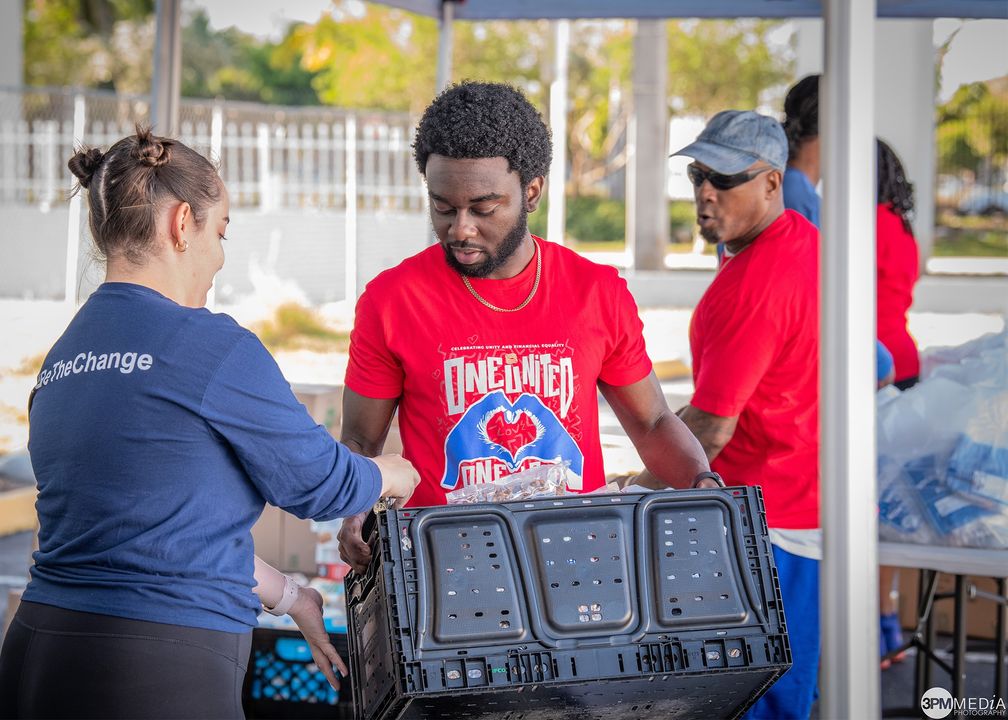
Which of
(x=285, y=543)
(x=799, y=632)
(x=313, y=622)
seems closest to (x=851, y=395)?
(x=313, y=622)

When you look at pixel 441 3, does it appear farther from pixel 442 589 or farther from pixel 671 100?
pixel 671 100

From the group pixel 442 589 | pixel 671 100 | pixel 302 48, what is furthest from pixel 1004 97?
pixel 442 589

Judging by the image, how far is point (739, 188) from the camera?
2.81 m

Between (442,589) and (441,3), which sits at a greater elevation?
(441,3)

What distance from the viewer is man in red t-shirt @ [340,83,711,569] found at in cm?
215

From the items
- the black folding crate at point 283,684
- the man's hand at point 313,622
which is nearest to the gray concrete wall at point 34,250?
the black folding crate at point 283,684

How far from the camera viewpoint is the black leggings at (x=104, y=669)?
160 centimetres

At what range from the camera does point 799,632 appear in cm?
274

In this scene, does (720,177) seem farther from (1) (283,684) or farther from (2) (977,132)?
(2) (977,132)

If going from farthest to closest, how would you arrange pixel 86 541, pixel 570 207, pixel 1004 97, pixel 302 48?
pixel 570 207 < pixel 302 48 < pixel 1004 97 < pixel 86 541

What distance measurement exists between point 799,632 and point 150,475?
1.73m

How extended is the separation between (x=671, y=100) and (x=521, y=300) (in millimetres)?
18555

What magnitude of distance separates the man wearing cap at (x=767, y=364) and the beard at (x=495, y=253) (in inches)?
28.6

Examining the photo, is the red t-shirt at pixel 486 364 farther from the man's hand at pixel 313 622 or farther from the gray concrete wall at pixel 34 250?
the gray concrete wall at pixel 34 250
